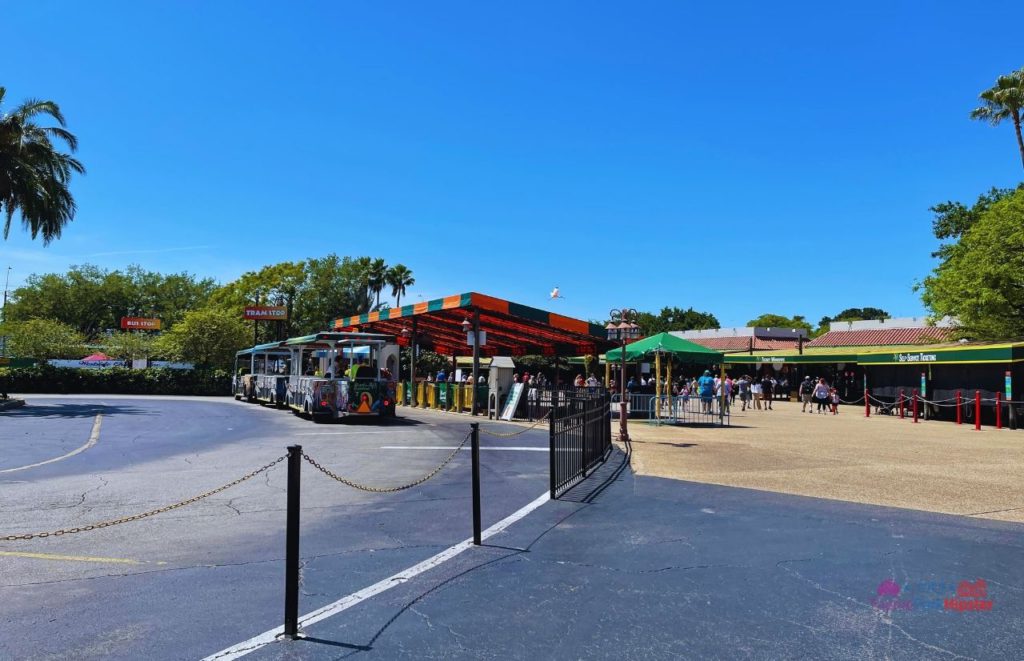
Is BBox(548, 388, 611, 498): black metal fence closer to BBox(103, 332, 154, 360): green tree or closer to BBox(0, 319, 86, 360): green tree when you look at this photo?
BBox(0, 319, 86, 360): green tree

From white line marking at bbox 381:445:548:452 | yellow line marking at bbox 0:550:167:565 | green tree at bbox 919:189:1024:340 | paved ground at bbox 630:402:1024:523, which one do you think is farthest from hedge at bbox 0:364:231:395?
green tree at bbox 919:189:1024:340

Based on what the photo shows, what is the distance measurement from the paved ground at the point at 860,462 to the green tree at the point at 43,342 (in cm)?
4559

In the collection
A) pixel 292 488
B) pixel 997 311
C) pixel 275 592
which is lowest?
pixel 275 592

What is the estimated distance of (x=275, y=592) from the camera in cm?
502

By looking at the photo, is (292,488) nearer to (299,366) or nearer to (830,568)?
(830,568)

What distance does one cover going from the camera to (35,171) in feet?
89.5

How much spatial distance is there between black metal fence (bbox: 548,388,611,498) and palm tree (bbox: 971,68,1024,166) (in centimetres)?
3618

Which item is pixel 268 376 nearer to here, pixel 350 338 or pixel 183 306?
pixel 350 338

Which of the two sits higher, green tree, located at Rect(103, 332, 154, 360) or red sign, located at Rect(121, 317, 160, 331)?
red sign, located at Rect(121, 317, 160, 331)

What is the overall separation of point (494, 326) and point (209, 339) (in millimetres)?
25636

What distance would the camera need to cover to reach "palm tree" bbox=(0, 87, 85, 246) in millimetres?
26078

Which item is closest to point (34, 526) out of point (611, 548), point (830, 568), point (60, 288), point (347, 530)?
point (347, 530)

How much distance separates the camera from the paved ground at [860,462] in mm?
9023

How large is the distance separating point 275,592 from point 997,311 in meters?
36.3
